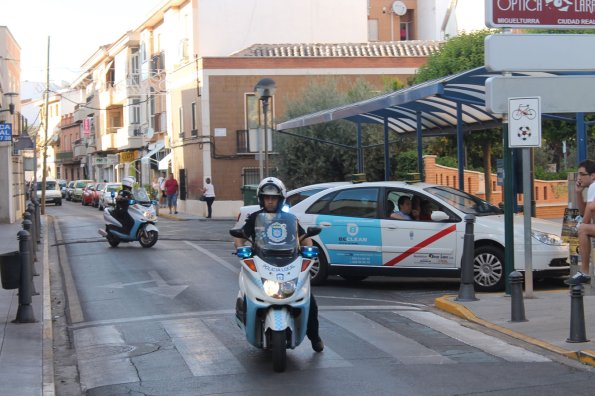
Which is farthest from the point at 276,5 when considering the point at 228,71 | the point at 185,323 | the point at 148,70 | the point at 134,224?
the point at 185,323

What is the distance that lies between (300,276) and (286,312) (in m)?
0.36

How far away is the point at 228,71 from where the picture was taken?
40.3 m

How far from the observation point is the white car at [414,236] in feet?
43.0

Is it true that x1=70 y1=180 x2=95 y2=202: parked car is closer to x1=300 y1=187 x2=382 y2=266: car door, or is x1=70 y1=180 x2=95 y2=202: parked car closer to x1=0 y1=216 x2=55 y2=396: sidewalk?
x1=0 y1=216 x2=55 y2=396: sidewalk

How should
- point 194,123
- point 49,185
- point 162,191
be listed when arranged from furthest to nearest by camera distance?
1. point 49,185
2. point 162,191
3. point 194,123

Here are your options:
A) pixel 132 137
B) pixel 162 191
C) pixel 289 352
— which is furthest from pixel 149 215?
pixel 132 137

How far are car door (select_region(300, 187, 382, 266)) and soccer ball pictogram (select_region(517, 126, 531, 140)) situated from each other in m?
3.05

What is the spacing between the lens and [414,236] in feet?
44.4

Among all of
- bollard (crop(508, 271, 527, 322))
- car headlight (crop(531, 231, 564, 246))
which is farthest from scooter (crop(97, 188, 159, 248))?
bollard (crop(508, 271, 527, 322))

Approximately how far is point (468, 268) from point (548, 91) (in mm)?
2512

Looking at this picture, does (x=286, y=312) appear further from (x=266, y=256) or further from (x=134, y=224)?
(x=134, y=224)

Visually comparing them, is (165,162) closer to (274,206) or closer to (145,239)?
(145,239)

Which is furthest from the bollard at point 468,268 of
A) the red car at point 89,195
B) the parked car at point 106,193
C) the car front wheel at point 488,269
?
the red car at point 89,195

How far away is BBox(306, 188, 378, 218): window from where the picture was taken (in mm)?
13945
